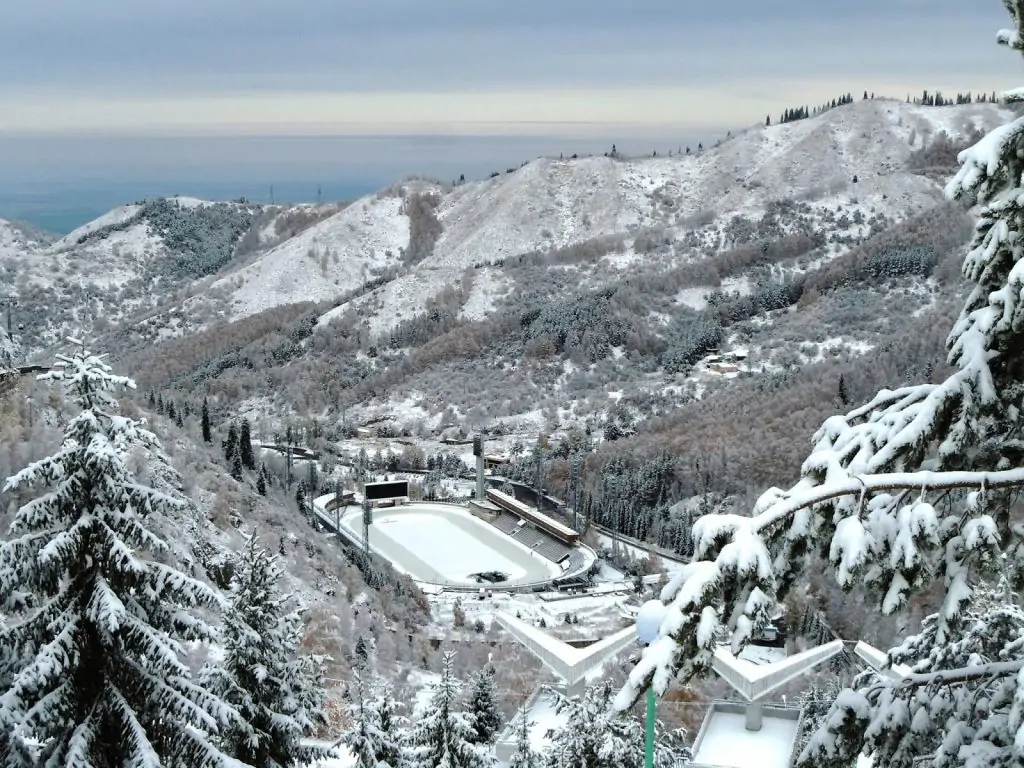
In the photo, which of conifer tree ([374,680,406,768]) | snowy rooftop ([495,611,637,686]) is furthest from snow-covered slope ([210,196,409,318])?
conifer tree ([374,680,406,768])

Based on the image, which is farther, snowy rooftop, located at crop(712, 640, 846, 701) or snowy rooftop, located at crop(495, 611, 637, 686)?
snowy rooftop, located at crop(495, 611, 637, 686)

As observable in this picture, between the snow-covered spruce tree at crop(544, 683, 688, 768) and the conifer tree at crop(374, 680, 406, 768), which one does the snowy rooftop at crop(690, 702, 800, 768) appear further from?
the conifer tree at crop(374, 680, 406, 768)

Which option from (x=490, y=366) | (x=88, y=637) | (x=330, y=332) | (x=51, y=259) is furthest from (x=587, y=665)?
(x=51, y=259)

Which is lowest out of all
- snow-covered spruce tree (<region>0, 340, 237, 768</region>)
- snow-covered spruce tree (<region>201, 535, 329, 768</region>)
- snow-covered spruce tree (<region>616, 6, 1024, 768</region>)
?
snow-covered spruce tree (<region>201, 535, 329, 768</region>)

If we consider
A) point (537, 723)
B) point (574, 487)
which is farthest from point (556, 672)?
point (574, 487)

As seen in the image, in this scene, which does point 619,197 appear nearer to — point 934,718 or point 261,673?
point 261,673

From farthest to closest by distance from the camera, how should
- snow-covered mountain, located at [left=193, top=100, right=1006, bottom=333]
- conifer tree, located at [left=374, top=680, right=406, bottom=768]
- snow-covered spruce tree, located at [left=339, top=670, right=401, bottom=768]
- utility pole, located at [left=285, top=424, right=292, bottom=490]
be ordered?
snow-covered mountain, located at [left=193, top=100, right=1006, bottom=333] → utility pole, located at [left=285, top=424, right=292, bottom=490] → conifer tree, located at [left=374, top=680, right=406, bottom=768] → snow-covered spruce tree, located at [left=339, top=670, right=401, bottom=768]

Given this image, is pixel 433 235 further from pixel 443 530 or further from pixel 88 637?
pixel 88 637
